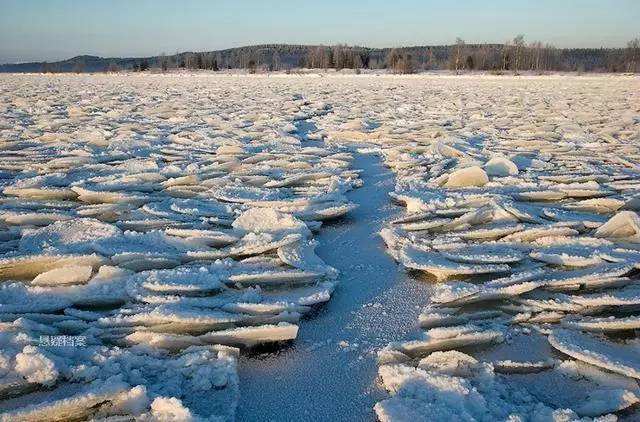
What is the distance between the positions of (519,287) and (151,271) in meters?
1.15

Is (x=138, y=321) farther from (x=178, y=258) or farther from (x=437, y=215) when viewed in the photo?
(x=437, y=215)

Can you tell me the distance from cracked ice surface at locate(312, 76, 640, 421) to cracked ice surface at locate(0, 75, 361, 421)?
354 millimetres

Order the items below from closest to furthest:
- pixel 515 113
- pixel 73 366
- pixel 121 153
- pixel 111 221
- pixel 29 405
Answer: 1. pixel 29 405
2. pixel 73 366
3. pixel 111 221
4. pixel 121 153
5. pixel 515 113

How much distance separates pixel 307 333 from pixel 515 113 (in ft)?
20.1

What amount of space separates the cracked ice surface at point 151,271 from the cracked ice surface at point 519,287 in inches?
13.9

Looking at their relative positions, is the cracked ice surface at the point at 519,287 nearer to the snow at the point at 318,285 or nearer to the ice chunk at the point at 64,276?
the snow at the point at 318,285

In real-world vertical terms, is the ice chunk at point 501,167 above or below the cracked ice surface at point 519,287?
above

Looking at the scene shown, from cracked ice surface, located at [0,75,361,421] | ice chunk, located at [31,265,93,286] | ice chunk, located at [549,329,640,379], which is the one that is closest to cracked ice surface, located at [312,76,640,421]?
ice chunk, located at [549,329,640,379]

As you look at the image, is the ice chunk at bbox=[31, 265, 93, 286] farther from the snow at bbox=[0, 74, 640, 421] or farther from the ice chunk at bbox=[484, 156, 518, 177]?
the ice chunk at bbox=[484, 156, 518, 177]

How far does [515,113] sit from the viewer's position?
668 centimetres

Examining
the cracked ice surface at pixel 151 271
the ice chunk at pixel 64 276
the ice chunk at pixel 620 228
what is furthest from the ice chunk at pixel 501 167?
the ice chunk at pixel 64 276

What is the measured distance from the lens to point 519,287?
1.54 metres

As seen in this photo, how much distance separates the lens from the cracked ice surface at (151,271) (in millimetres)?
1088

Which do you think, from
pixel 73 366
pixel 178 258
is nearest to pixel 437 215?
pixel 178 258
